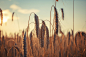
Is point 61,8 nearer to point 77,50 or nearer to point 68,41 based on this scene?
point 68,41

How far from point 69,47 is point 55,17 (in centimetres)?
117

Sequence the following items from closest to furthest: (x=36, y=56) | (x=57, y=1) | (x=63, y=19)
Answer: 1. (x=63, y=19)
2. (x=57, y=1)
3. (x=36, y=56)

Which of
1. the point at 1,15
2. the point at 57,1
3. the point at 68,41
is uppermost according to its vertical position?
the point at 57,1

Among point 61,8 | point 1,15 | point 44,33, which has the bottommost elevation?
point 44,33

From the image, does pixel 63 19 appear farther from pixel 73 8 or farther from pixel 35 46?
pixel 35 46

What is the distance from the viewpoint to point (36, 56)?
6.41 feet

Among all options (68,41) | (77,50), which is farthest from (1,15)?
(77,50)

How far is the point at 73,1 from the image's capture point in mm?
2084

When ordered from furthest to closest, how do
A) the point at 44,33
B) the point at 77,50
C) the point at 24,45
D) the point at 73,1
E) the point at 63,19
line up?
1. the point at 77,50
2. the point at 73,1
3. the point at 63,19
4. the point at 44,33
5. the point at 24,45

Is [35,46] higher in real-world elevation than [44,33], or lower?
lower

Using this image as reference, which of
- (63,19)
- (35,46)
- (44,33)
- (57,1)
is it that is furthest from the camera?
(35,46)

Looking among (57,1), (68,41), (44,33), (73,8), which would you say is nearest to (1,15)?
(44,33)

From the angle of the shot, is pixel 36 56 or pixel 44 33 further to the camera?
pixel 36 56

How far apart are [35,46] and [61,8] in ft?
4.08
